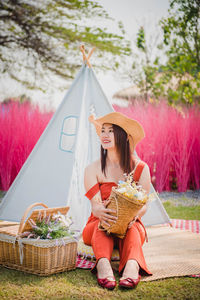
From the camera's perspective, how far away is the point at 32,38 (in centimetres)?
978

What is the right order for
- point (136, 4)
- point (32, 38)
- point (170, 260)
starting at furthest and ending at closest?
1. point (32, 38)
2. point (136, 4)
3. point (170, 260)

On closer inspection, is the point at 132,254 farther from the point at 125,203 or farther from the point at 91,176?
the point at 91,176

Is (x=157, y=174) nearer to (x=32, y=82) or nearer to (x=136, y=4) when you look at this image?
(x=136, y=4)

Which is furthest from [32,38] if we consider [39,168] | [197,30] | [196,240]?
[196,240]

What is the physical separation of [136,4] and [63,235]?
8.35m

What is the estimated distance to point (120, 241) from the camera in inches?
92.1

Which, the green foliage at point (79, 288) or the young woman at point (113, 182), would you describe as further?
the young woman at point (113, 182)

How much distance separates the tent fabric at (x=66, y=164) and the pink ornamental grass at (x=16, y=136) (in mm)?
2321

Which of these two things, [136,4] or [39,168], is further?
[136,4]

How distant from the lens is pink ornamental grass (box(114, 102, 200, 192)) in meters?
5.58

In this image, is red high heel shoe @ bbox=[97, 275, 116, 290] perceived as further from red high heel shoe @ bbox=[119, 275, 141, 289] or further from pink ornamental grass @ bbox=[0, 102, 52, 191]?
pink ornamental grass @ bbox=[0, 102, 52, 191]

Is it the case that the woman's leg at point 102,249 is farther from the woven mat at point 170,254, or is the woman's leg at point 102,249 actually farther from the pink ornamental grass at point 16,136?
the pink ornamental grass at point 16,136

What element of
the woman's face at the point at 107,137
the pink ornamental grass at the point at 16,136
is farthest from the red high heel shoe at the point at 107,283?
the pink ornamental grass at the point at 16,136

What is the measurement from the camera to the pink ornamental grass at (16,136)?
5.77 metres
